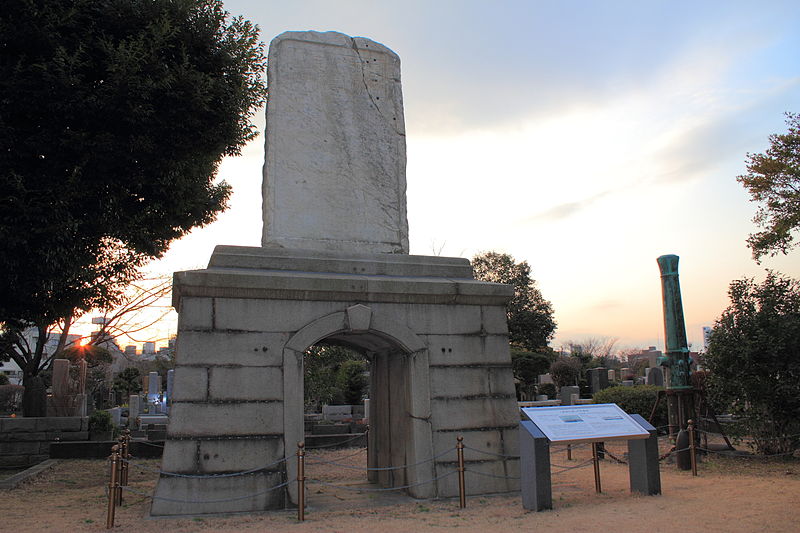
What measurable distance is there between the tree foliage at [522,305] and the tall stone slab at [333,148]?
28.3m

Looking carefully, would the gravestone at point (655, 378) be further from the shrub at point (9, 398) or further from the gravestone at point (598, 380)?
the shrub at point (9, 398)

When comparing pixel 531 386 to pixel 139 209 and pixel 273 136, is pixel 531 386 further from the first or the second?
pixel 273 136

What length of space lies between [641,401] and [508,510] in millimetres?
10611

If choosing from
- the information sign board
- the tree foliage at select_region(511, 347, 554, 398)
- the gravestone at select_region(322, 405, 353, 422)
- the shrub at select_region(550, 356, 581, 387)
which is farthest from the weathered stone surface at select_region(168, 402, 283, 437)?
the tree foliage at select_region(511, 347, 554, 398)

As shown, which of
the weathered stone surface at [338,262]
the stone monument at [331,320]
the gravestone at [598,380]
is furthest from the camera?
the gravestone at [598,380]

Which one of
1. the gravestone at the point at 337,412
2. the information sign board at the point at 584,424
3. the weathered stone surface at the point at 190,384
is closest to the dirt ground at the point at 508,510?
the information sign board at the point at 584,424

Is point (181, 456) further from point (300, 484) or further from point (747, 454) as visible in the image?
point (747, 454)

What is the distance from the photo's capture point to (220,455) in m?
7.25

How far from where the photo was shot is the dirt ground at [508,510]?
6.48 meters

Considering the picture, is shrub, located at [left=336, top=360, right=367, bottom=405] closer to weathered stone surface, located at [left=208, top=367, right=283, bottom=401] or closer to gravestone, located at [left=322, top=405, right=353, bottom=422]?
gravestone, located at [left=322, top=405, right=353, bottom=422]

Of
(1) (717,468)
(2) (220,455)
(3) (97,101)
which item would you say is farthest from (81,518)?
(1) (717,468)

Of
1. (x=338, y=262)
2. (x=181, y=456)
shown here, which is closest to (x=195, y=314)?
(x=181, y=456)

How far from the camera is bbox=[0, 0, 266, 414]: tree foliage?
34.9ft

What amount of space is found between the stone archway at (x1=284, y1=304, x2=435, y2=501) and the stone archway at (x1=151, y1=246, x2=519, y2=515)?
0.6 inches
